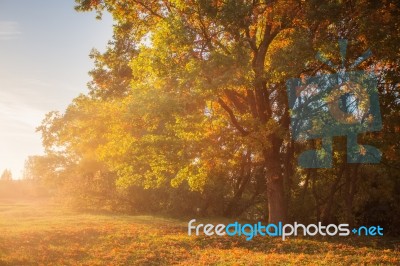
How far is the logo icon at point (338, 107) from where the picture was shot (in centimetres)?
1759

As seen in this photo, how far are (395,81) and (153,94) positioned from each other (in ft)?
36.6

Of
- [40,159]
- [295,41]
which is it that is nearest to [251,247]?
[295,41]

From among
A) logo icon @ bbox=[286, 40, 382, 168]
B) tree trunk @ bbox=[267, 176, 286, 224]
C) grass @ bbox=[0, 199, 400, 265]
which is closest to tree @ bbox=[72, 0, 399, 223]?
tree trunk @ bbox=[267, 176, 286, 224]

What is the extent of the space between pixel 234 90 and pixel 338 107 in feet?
18.2

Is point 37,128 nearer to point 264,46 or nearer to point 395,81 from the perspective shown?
point 264,46

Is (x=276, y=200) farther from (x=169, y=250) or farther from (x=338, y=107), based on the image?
(x=169, y=250)

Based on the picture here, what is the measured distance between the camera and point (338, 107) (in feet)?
63.5

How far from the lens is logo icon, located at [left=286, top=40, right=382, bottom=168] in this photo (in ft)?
57.7

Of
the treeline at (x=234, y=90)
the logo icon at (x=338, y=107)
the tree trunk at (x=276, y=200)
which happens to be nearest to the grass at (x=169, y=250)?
the tree trunk at (x=276, y=200)

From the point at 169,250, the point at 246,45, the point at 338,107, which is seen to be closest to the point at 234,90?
the point at 246,45

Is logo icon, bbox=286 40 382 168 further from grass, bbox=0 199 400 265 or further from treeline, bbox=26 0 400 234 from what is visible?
grass, bbox=0 199 400 265

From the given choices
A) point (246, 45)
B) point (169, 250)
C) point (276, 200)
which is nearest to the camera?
point (169, 250)

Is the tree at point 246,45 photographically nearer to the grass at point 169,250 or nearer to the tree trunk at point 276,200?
the tree trunk at point 276,200

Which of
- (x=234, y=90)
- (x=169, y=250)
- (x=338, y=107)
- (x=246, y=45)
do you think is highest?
(x=246, y=45)
